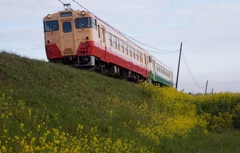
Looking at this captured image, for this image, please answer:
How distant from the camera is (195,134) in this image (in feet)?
51.8

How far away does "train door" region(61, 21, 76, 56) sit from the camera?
1873cm

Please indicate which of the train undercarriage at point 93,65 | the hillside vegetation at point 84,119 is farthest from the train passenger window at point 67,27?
the hillside vegetation at point 84,119

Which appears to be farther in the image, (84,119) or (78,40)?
(78,40)

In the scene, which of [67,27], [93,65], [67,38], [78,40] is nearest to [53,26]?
[67,27]

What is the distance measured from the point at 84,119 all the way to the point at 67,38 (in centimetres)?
861

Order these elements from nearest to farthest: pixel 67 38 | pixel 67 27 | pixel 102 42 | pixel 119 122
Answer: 1. pixel 119 122
2. pixel 67 38
3. pixel 67 27
4. pixel 102 42

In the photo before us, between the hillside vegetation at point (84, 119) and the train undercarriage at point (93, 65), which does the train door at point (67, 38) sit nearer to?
the train undercarriage at point (93, 65)

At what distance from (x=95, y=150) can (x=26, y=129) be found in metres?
1.42

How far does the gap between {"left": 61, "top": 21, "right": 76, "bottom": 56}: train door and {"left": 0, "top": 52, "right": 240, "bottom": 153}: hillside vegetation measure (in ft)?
6.93

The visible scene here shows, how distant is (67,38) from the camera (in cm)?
1884

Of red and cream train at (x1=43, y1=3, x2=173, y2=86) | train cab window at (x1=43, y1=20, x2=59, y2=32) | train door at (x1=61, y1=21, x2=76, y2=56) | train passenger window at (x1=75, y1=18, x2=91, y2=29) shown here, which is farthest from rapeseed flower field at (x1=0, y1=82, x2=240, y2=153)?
train cab window at (x1=43, y1=20, x2=59, y2=32)

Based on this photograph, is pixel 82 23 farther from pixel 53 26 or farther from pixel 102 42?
pixel 102 42

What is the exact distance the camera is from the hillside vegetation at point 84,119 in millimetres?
8258

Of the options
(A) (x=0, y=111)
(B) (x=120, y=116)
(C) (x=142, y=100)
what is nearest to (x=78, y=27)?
(C) (x=142, y=100)
